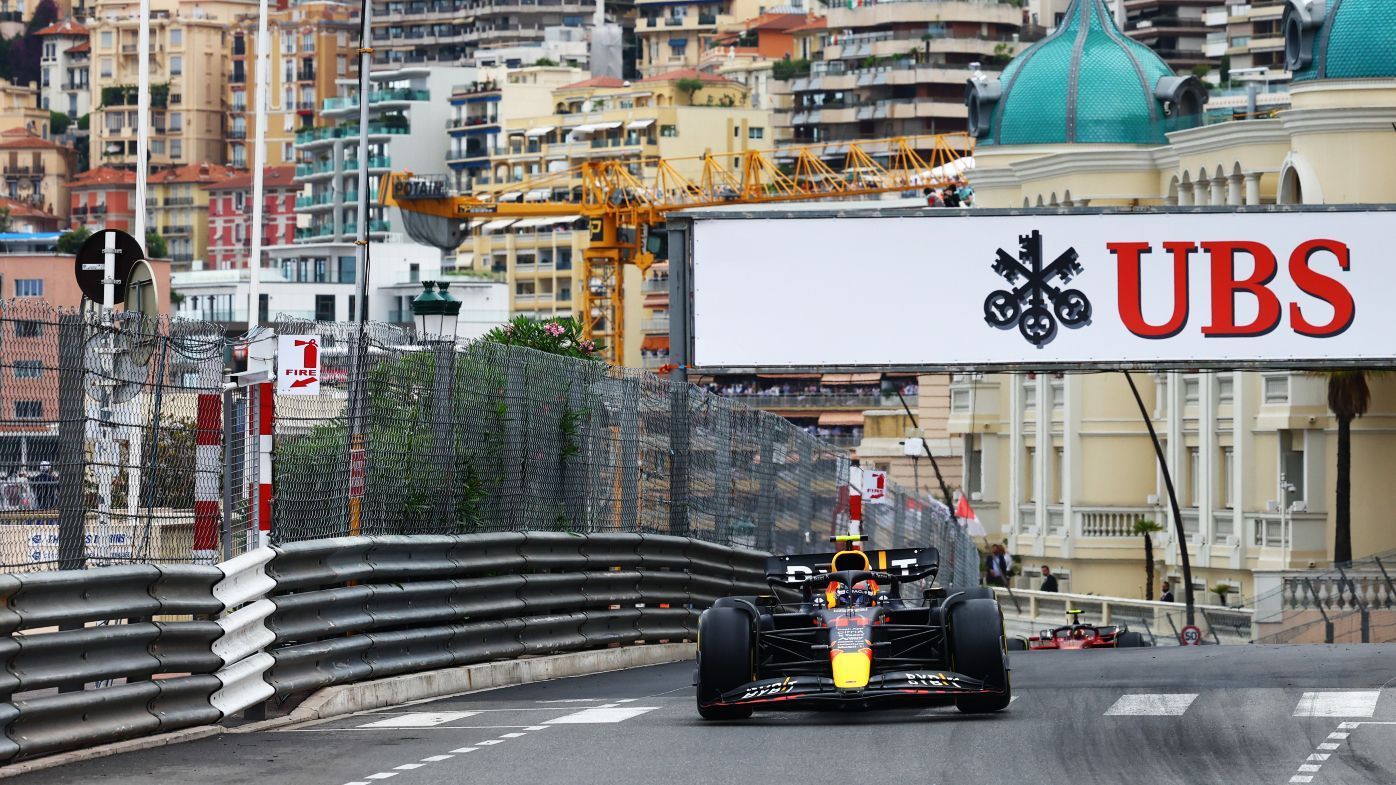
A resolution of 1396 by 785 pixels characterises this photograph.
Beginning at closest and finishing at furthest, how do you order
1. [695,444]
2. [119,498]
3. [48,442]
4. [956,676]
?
A: [48,442], [119,498], [956,676], [695,444]

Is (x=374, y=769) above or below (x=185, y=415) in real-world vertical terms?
below

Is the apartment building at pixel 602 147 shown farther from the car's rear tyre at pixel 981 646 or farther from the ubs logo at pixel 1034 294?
the car's rear tyre at pixel 981 646

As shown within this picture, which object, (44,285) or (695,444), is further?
(44,285)

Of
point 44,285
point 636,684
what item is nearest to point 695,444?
point 636,684

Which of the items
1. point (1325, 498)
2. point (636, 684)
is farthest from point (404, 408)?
point (1325, 498)

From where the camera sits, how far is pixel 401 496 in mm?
22078

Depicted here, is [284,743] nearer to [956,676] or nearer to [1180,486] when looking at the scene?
[956,676]

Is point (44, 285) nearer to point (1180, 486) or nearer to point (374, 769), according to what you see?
point (1180, 486)

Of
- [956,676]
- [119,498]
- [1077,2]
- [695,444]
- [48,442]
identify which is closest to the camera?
[48,442]

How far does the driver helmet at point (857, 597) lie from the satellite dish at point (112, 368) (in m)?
4.75

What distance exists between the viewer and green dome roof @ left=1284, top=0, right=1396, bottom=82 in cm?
6444

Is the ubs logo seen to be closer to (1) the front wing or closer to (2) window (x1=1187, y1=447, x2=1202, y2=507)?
(1) the front wing

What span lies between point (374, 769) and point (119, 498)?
2.42m

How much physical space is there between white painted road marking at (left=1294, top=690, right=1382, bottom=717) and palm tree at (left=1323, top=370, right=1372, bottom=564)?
43300 millimetres
